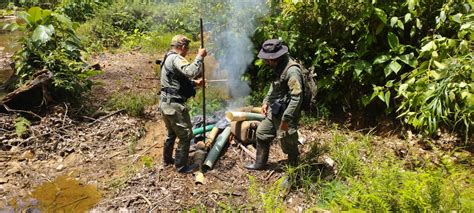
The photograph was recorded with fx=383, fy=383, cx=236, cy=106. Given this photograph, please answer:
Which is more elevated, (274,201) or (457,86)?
(457,86)

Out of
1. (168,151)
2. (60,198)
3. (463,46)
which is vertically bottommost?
(60,198)

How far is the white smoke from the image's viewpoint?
6715mm

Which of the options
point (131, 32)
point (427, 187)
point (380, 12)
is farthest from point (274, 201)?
point (131, 32)

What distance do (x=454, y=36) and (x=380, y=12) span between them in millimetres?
1048

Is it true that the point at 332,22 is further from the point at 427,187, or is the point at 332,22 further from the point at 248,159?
the point at 427,187

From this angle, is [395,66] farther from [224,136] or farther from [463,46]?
[224,136]

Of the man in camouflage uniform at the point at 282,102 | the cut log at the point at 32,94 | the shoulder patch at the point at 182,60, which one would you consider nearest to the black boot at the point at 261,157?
the man in camouflage uniform at the point at 282,102

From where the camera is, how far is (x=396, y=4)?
543 centimetres

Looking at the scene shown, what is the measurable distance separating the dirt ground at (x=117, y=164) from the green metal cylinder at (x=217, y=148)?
0.11 metres

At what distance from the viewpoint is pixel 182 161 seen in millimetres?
5102

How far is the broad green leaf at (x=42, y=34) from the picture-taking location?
21.6ft

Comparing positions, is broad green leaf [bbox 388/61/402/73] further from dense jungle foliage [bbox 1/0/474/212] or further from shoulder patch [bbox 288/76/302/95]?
shoulder patch [bbox 288/76/302/95]

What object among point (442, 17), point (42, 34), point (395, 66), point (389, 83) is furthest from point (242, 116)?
point (42, 34)

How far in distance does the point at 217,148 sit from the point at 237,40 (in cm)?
232
